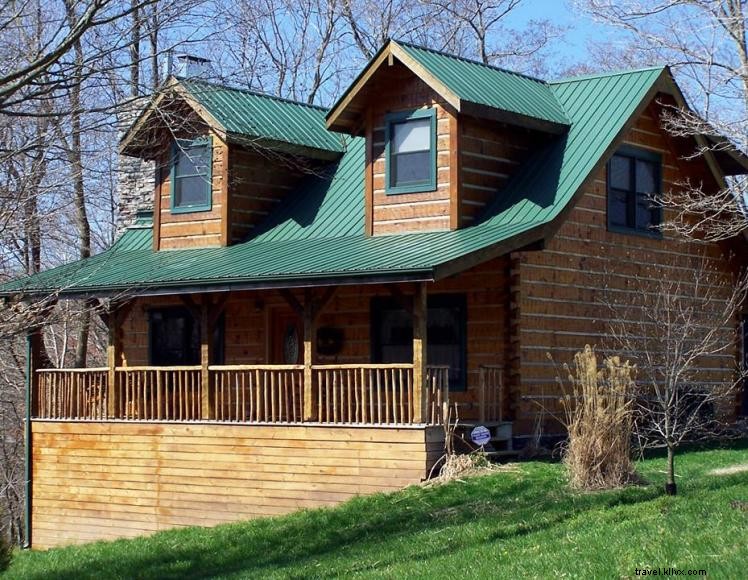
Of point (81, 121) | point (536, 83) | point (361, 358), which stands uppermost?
point (536, 83)

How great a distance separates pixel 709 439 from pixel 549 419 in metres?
3.71

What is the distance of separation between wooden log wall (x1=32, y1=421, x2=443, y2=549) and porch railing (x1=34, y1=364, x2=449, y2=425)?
0.26m

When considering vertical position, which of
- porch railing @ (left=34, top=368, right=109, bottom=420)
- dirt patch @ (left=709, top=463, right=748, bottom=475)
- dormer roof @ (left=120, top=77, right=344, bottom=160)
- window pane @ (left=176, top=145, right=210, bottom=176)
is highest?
dormer roof @ (left=120, top=77, right=344, bottom=160)

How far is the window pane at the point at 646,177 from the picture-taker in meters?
23.2

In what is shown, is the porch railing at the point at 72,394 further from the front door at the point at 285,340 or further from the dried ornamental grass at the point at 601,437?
Answer: the dried ornamental grass at the point at 601,437

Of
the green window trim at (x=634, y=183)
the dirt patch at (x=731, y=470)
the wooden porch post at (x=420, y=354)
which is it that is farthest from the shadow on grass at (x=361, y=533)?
the green window trim at (x=634, y=183)

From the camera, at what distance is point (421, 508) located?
17.2m

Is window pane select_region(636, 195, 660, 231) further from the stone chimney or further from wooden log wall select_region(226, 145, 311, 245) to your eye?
the stone chimney

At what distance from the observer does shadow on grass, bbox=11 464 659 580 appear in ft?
48.2

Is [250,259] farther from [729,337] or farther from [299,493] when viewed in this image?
[729,337]

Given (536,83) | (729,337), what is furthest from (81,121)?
(729,337)

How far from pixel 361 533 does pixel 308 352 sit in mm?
4218

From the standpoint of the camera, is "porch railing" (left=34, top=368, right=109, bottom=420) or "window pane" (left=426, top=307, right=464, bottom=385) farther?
"porch railing" (left=34, top=368, right=109, bottom=420)

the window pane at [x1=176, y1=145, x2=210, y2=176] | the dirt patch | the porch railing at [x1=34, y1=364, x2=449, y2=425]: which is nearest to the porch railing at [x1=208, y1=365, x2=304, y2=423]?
the porch railing at [x1=34, y1=364, x2=449, y2=425]
